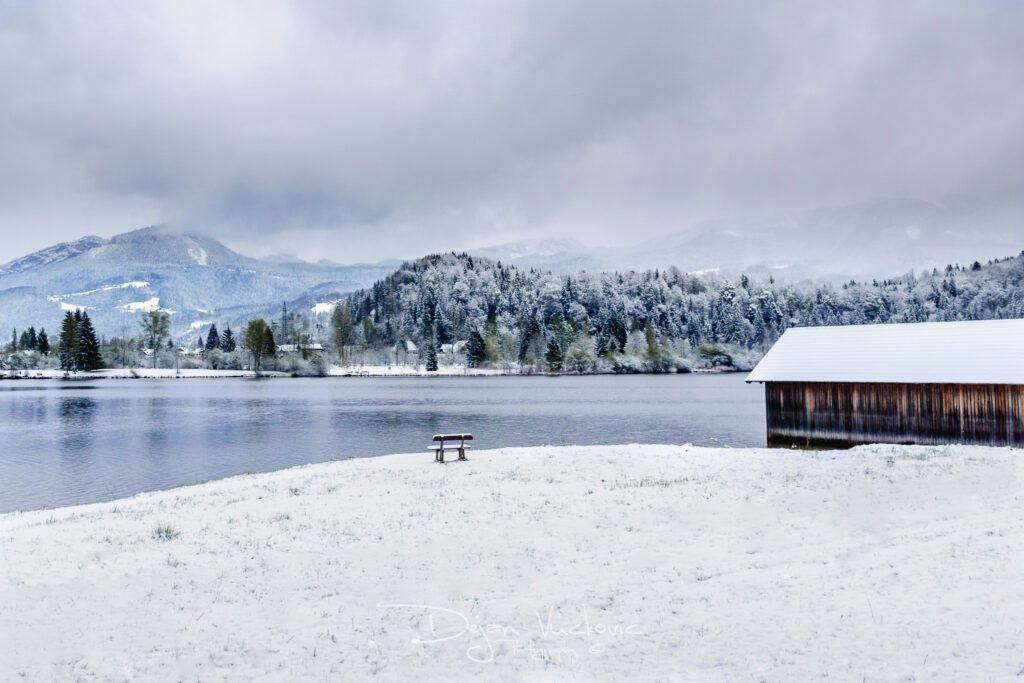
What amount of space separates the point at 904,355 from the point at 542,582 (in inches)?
1051

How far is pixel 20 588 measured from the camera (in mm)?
12367

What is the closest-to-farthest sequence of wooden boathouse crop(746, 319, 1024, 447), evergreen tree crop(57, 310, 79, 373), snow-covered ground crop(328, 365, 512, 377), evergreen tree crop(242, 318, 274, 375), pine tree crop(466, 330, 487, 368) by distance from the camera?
wooden boathouse crop(746, 319, 1024, 447) → evergreen tree crop(57, 310, 79, 373) → evergreen tree crop(242, 318, 274, 375) → snow-covered ground crop(328, 365, 512, 377) → pine tree crop(466, 330, 487, 368)

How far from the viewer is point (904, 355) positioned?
32531 mm

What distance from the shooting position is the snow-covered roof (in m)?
29.8

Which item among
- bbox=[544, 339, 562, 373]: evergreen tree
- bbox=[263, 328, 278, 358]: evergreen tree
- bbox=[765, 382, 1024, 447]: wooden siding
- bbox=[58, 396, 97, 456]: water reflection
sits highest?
bbox=[263, 328, 278, 358]: evergreen tree

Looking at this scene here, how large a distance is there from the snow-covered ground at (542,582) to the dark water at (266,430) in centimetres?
1301

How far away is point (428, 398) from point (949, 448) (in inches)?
2844

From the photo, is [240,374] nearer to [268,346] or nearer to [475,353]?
[268,346]

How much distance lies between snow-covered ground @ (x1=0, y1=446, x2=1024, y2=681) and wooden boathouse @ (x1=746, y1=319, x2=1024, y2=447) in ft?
31.9

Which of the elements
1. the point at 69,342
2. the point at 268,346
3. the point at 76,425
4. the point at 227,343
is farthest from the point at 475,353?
the point at 76,425

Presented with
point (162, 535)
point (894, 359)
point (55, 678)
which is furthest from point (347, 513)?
point (894, 359)

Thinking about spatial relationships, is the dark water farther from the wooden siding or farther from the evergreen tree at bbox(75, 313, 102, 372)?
the evergreen tree at bbox(75, 313, 102, 372)

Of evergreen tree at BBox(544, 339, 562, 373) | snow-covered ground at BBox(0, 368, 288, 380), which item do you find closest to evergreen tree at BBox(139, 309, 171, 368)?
snow-covered ground at BBox(0, 368, 288, 380)

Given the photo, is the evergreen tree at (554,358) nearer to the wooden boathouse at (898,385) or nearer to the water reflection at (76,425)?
the water reflection at (76,425)
